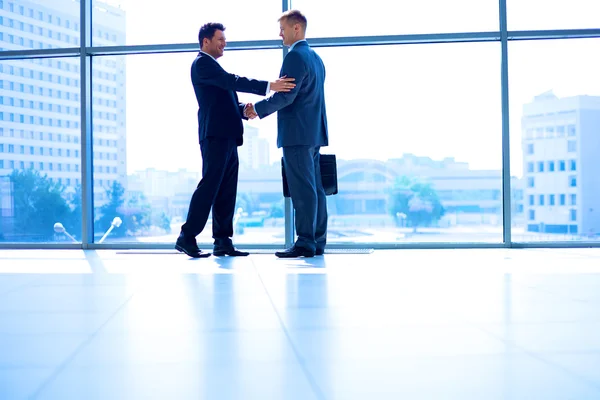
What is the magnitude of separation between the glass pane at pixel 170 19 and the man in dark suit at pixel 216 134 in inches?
22.7

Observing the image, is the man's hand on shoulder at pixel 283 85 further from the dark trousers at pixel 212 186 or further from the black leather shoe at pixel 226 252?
the black leather shoe at pixel 226 252

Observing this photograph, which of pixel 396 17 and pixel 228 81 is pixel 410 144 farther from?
pixel 228 81

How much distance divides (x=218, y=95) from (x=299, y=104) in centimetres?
45

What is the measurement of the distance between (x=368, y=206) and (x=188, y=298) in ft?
7.79

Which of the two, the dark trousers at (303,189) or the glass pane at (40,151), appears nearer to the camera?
the dark trousers at (303,189)

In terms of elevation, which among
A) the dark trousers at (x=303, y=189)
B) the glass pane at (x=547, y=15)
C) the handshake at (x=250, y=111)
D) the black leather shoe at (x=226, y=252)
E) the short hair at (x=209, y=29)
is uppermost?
the glass pane at (x=547, y=15)

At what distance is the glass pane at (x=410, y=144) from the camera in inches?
148

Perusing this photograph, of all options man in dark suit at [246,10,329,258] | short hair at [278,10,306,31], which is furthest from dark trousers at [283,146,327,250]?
short hair at [278,10,306,31]

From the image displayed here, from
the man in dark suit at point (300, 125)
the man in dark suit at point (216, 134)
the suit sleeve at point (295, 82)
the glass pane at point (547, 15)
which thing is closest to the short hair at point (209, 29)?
the man in dark suit at point (216, 134)

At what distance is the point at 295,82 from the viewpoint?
3.01m

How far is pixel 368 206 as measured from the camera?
3924 millimetres

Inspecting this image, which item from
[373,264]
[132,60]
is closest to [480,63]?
[373,264]

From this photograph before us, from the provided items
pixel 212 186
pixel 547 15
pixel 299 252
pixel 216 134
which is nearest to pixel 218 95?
pixel 216 134

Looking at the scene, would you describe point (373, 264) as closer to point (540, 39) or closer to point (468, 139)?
point (468, 139)
